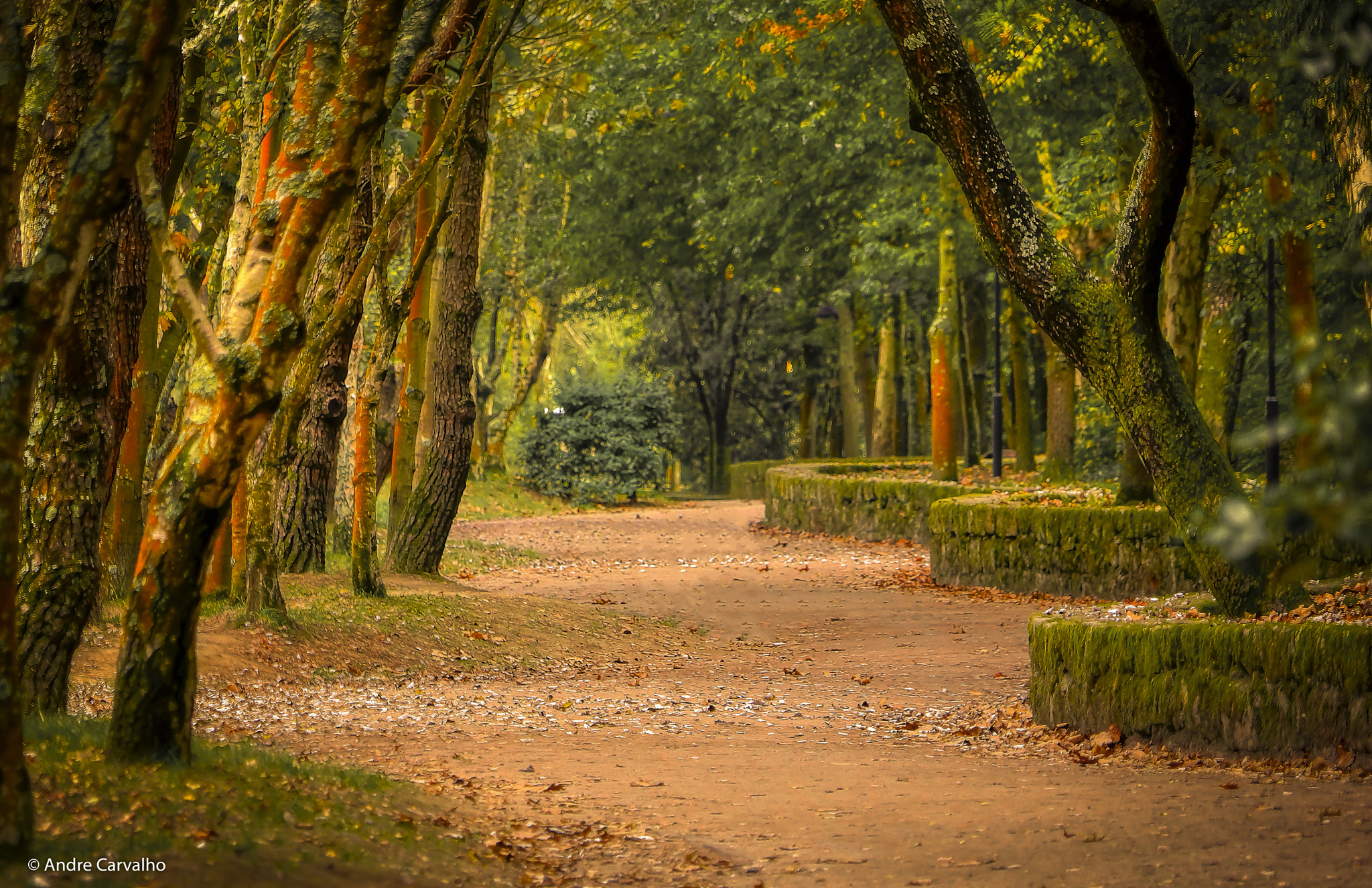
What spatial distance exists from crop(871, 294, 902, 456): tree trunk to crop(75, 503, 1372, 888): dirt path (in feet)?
61.6

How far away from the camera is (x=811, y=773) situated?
6.29 meters

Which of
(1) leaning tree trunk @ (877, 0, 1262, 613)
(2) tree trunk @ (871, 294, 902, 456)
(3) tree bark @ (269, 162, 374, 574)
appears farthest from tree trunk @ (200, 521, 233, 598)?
(2) tree trunk @ (871, 294, 902, 456)

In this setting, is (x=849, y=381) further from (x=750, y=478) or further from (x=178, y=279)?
(x=178, y=279)

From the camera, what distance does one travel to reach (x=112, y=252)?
660 cm

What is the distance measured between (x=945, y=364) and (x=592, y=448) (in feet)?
42.0

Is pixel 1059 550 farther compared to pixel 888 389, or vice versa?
pixel 888 389

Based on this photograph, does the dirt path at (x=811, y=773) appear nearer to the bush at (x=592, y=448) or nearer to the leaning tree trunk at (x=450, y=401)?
the leaning tree trunk at (x=450, y=401)

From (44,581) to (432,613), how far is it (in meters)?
4.66

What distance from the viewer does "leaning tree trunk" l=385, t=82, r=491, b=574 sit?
12.8m

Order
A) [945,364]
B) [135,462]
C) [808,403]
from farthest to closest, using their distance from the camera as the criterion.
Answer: [808,403] → [945,364] → [135,462]

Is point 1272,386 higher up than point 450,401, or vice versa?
point 1272,386

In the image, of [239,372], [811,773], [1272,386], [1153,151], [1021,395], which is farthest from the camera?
[1021,395]

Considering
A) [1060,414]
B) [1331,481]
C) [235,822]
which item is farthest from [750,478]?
[1331,481]

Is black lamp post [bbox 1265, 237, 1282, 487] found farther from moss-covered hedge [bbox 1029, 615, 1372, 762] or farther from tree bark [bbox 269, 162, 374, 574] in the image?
tree bark [bbox 269, 162, 374, 574]
